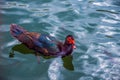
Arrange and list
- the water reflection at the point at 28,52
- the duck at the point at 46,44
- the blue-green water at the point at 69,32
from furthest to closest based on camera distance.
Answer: the water reflection at the point at 28,52, the duck at the point at 46,44, the blue-green water at the point at 69,32

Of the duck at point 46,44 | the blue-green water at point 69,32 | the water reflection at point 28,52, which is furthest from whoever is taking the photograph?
the water reflection at point 28,52

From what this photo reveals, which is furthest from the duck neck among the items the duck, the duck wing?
the duck wing

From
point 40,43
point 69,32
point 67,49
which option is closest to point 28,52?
point 40,43

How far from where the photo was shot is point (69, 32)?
786 cm

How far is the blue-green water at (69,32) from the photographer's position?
6301 millimetres

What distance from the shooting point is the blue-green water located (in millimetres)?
6301

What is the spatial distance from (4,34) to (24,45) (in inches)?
30.7

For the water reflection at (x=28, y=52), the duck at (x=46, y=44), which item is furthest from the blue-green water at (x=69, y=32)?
the duck at (x=46, y=44)

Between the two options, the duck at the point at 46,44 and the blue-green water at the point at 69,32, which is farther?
the duck at the point at 46,44

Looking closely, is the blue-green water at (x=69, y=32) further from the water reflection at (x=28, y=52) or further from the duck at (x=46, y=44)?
the duck at (x=46, y=44)

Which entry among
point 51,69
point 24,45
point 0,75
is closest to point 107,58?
point 51,69

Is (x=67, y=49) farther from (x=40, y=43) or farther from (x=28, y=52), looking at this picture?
(x=28, y=52)

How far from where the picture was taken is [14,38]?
7.24m

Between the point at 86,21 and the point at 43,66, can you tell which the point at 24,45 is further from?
the point at 86,21
